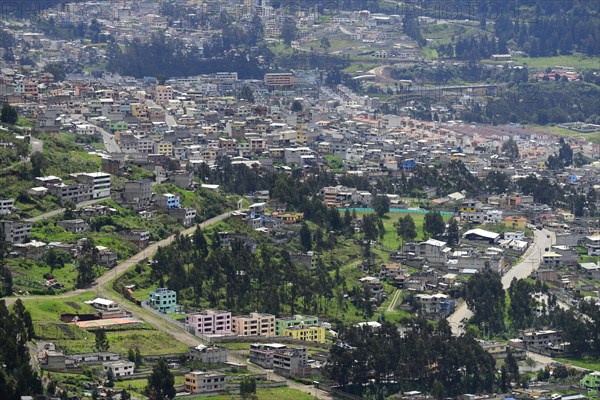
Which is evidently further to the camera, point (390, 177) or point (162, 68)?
point (162, 68)

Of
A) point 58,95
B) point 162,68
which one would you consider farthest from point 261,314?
point 162,68

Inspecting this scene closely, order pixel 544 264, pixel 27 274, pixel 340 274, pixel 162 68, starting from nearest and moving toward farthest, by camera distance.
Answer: pixel 27 274, pixel 340 274, pixel 544 264, pixel 162 68

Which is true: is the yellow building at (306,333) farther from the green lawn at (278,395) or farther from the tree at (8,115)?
the tree at (8,115)

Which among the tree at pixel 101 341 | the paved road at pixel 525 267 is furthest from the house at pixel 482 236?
the tree at pixel 101 341

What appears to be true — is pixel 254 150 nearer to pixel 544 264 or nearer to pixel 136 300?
pixel 544 264

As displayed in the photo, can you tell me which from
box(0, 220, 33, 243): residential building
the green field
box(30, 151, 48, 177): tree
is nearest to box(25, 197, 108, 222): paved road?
box(0, 220, 33, 243): residential building

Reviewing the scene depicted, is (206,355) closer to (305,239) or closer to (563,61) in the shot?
(305,239)
